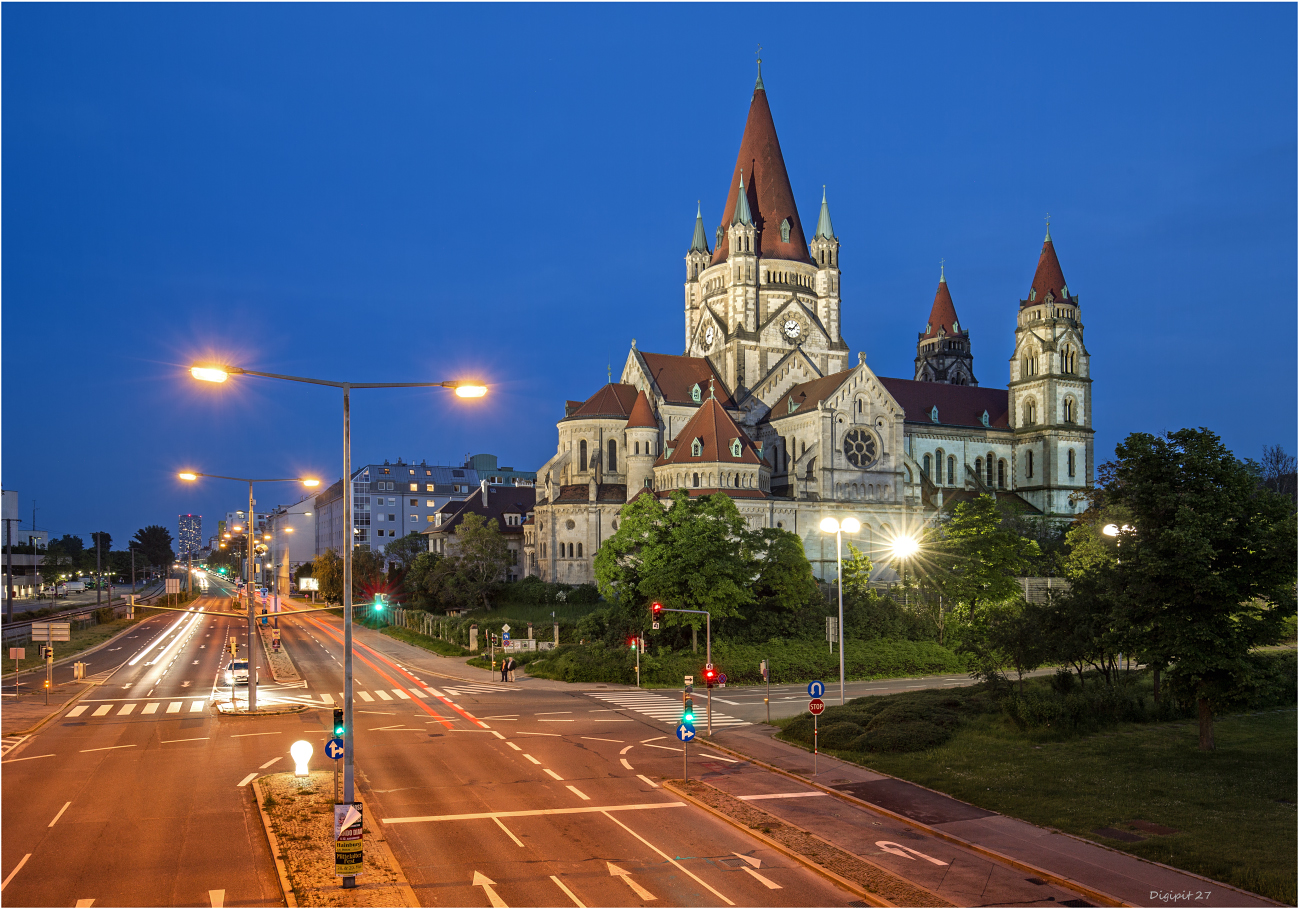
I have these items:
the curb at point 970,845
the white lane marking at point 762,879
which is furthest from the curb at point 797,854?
the curb at point 970,845

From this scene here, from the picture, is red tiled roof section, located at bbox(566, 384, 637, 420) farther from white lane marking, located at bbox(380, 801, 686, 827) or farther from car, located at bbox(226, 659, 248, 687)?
white lane marking, located at bbox(380, 801, 686, 827)

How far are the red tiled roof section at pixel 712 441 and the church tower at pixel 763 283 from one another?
41.0 ft

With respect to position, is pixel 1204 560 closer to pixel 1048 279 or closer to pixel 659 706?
pixel 659 706

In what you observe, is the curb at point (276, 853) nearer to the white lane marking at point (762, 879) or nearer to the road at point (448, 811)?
the road at point (448, 811)

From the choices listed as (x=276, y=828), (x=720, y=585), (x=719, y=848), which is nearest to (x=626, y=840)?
(x=719, y=848)

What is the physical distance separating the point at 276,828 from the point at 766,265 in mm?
82062

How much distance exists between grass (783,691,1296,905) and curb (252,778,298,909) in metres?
16.2

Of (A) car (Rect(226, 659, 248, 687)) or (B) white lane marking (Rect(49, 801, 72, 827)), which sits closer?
(B) white lane marking (Rect(49, 801, 72, 827))

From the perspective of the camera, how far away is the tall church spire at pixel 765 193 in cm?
9700

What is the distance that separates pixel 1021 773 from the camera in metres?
26.9

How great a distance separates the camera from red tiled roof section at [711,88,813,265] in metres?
97.1

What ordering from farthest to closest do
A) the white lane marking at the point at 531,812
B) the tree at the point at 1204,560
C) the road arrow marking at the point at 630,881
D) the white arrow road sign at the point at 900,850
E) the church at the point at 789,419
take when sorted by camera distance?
1. the church at the point at 789,419
2. the tree at the point at 1204,560
3. the white lane marking at the point at 531,812
4. the white arrow road sign at the point at 900,850
5. the road arrow marking at the point at 630,881

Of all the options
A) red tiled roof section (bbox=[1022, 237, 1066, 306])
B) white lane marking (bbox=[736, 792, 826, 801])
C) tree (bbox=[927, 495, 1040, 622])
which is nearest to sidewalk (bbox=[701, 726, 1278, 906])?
white lane marking (bbox=[736, 792, 826, 801])

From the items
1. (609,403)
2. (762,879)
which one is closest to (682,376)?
(609,403)
